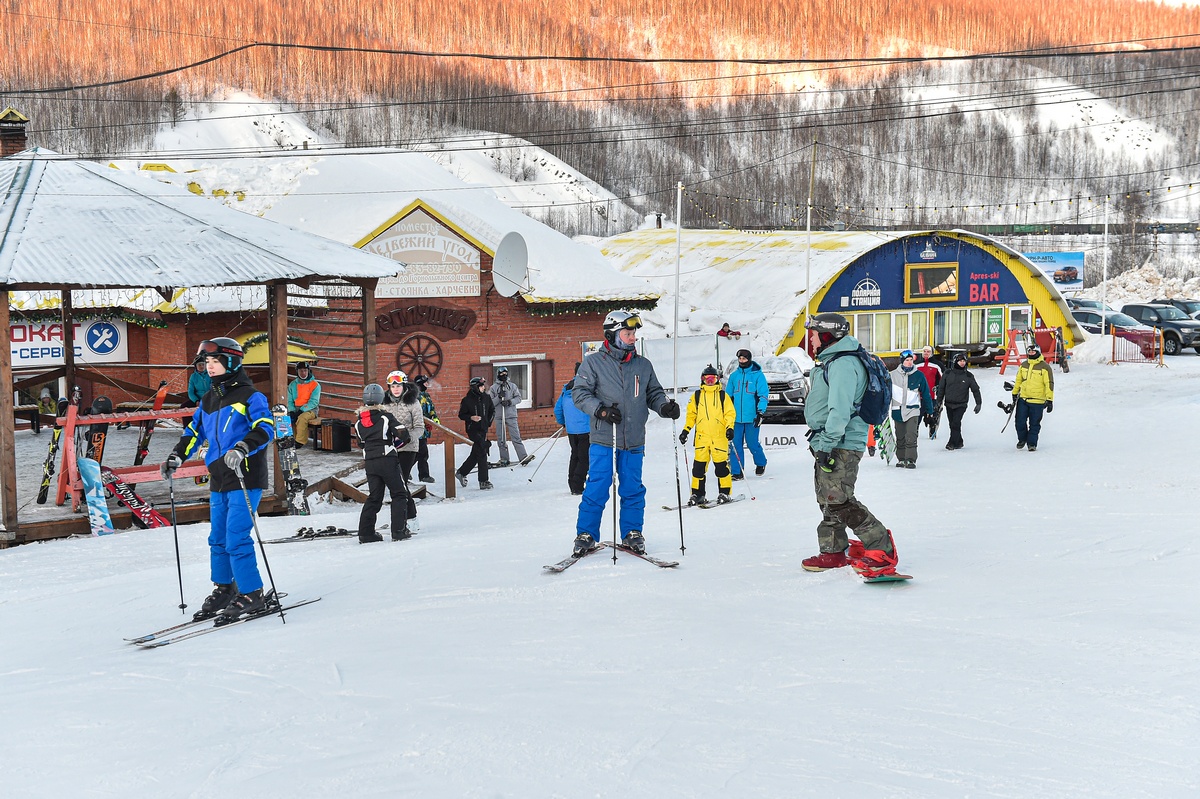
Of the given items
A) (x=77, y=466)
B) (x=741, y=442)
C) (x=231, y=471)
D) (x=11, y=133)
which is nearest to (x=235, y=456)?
(x=231, y=471)

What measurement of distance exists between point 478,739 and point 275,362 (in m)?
9.04

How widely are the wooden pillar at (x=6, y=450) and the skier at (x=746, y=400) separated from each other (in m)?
7.72

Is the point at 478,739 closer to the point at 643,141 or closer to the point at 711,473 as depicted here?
the point at 711,473

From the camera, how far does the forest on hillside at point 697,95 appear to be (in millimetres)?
77188

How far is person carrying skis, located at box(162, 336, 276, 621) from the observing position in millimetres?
6879

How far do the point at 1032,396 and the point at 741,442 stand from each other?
4.58 metres

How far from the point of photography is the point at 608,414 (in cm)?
772

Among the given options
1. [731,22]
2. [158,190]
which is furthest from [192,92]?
[158,190]

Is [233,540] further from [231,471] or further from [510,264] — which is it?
[510,264]

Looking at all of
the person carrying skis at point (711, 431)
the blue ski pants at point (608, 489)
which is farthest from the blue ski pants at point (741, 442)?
the blue ski pants at point (608, 489)

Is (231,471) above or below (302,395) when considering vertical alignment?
below

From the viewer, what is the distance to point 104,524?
1177 cm

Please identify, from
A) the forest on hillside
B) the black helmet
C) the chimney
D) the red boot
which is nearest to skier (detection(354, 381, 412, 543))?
the black helmet

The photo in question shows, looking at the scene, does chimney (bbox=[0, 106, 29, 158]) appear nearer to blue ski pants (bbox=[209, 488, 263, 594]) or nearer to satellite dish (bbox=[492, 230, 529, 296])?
satellite dish (bbox=[492, 230, 529, 296])
